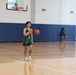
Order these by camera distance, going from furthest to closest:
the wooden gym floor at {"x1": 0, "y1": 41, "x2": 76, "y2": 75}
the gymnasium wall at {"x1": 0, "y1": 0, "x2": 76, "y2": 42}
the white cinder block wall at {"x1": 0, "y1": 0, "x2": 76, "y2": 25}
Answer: the white cinder block wall at {"x1": 0, "y1": 0, "x2": 76, "y2": 25} < the gymnasium wall at {"x1": 0, "y1": 0, "x2": 76, "y2": 42} < the wooden gym floor at {"x1": 0, "y1": 41, "x2": 76, "y2": 75}

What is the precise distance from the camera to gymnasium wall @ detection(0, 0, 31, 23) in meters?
16.8

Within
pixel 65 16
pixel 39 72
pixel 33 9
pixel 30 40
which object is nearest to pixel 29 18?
pixel 33 9

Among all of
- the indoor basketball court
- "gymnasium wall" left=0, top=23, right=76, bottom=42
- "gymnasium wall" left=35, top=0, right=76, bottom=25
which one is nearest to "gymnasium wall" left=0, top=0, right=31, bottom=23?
the indoor basketball court

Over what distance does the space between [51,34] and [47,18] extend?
4.13ft

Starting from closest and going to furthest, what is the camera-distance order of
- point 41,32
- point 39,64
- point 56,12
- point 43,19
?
point 39,64 → point 41,32 → point 43,19 → point 56,12

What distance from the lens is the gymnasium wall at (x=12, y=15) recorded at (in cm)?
1678

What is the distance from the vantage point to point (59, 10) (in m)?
19.4

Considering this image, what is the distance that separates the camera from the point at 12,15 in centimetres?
1722

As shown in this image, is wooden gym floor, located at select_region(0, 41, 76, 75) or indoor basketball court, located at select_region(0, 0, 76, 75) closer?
wooden gym floor, located at select_region(0, 41, 76, 75)

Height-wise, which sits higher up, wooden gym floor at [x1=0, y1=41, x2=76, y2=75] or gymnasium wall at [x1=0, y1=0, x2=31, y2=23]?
gymnasium wall at [x1=0, y1=0, x2=31, y2=23]

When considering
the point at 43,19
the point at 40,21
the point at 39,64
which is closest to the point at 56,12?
the point at 43,19

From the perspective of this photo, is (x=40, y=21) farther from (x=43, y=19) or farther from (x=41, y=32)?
(x=41, y=32)

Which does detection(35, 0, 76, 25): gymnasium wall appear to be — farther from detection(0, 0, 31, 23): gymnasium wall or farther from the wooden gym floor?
the wooden gym floor

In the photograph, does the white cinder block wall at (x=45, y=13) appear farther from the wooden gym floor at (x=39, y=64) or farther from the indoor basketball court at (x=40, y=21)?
the wooden gym floor at (x=39, y=64)
